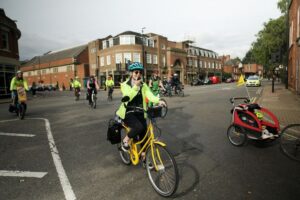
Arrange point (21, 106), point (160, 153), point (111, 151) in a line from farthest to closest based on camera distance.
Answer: point (21, 106) → point (111, 151) → point (160, 153)

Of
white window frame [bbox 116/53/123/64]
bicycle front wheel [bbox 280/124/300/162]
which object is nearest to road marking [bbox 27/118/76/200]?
bicycle front wheel [bbox 280/124/300/162]

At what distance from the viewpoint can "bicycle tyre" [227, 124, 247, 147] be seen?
4902 millimetres

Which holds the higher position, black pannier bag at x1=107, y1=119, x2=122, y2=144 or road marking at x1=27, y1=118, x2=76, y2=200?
black pannier bag at x1=107, y1=119, x2=122, y2=144

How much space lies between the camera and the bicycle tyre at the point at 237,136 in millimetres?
4902

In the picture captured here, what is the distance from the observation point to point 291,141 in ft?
13.4

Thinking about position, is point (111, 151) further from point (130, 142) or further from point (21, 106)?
point (21, 106)

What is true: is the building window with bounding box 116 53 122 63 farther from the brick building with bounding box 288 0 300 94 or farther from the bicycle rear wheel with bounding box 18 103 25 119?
the bicycle rear wheel with bounding box 18 103 25 119

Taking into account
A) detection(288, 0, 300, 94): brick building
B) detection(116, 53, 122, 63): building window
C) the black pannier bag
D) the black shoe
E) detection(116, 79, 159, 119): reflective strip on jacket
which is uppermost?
detection(116, 53, 122, 63): building window

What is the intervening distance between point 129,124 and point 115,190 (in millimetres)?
1013

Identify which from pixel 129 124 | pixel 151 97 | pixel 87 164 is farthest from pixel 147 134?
pixel 87 164

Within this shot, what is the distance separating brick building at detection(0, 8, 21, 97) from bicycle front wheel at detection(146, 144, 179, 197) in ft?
75.4

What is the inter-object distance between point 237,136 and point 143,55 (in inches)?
1400

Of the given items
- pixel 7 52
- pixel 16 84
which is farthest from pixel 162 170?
pixel 7 52

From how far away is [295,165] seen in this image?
151 inches
